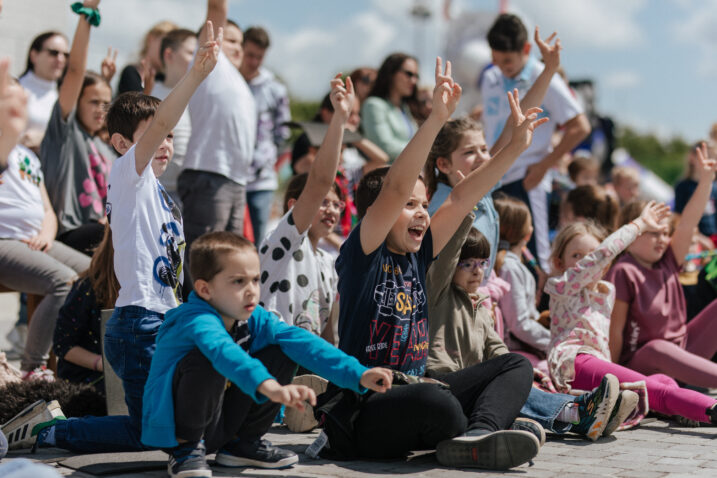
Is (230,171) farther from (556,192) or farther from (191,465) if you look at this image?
(556,192)

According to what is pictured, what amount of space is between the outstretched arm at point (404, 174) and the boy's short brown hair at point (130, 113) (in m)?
1.10

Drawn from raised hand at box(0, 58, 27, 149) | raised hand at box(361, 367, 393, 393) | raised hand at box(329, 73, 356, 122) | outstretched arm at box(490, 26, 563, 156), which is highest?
outstretched arm at box(490, 26, 563, 156)

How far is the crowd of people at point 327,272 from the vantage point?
331 cm

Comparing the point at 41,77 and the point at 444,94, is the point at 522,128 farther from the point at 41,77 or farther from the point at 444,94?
the point at 41,77

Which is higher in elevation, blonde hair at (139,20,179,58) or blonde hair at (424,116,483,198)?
blonde hair at (139,20,179,58)

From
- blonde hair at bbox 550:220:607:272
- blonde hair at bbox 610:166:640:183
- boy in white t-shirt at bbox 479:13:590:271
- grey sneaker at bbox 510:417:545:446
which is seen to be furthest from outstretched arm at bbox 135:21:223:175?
blonde hair at bbox 610:166:640:183

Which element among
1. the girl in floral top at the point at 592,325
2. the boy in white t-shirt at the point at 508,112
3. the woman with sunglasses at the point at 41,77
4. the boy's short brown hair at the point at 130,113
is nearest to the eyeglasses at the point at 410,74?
the boy in white t-shirt at the point at 508,112

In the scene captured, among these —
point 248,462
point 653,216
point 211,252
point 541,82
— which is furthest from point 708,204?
point 211,252

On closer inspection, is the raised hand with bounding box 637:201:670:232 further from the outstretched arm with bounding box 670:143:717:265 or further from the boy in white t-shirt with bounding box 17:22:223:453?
the boy in white t-shirt with bounding box 17:22:223:453

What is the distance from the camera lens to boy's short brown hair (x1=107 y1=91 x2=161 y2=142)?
3.89 m

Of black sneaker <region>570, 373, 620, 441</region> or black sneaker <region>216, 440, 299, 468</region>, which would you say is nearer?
black sneaker <region>216, 440, 299, 468</region>

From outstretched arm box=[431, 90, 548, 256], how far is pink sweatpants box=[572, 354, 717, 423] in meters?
1.29

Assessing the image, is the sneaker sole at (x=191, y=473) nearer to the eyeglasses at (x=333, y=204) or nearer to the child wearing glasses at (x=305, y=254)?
the child wearing glasses at (x=305, y=254)

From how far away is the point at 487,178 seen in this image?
3.89 metres
